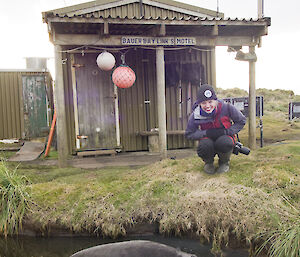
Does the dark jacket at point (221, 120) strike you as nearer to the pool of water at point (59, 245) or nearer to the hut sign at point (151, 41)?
the pool of water at point (59, 245)

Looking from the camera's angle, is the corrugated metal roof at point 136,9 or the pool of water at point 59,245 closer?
the pool of water at point 59,245

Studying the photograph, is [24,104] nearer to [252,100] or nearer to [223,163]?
[252,100]

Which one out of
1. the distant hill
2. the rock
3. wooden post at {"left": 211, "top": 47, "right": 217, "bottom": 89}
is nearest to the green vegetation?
the rock

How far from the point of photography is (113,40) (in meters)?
7.12

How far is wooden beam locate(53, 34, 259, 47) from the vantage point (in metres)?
6.91

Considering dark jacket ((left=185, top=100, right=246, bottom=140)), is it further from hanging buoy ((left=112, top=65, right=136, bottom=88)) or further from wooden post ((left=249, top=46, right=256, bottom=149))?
wooden post ((left=249, top=46, right=256, bottom=149))

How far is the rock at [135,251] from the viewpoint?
3377 millimetres

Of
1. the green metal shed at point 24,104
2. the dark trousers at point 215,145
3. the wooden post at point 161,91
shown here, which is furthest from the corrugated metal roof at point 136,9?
the dark trousers at point 215,145

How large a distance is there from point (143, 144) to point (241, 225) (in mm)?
5603

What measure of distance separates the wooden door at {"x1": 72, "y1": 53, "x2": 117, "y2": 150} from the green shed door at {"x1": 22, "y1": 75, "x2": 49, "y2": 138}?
3.88 metres

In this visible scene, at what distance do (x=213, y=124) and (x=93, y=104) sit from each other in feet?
15.0

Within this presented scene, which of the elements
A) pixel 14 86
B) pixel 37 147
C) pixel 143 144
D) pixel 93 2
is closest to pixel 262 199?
pixel 143 144

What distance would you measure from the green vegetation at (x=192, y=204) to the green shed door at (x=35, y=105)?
270 inches

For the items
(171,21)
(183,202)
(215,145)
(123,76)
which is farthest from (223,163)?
(171,21)
